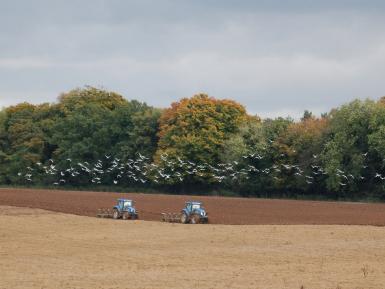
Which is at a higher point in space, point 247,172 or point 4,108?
point 4,108

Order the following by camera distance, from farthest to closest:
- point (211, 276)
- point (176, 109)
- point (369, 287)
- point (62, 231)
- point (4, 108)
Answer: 1. point (4, 108)
2. point (176, 109)
3. point (62, 231)
4. point (211, 276)
5. point (369, 287)

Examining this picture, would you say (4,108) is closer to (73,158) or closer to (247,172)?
(73,158)

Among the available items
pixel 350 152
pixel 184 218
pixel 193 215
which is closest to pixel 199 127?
pixel 350 152

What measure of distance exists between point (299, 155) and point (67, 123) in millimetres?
47279

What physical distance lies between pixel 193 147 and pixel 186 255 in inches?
3129

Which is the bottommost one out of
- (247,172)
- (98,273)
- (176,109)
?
(98,273)

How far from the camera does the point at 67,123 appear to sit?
146 m

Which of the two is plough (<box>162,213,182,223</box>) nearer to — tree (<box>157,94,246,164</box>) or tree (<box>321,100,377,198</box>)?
tree (<box>321,100,377,198</box>)

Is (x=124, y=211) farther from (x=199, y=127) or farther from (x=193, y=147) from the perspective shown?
(x=199, y=127)

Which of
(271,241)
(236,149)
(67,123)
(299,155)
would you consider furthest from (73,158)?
(271,241)

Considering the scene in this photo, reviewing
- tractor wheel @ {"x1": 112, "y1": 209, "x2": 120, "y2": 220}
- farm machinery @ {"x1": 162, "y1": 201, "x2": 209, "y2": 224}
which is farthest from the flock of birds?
tractor wheel @ {"x1": 112, "y1": 209, "x2": 120, "y2": 220}

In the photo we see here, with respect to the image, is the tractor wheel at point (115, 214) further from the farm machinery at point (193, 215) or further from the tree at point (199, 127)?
the tree at point (199, 127)

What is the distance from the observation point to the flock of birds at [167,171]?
10906cm

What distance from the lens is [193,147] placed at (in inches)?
4951
